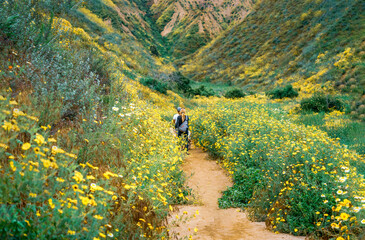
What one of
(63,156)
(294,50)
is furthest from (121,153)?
(294,50)

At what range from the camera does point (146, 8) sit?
109625 mm

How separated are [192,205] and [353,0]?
150ft

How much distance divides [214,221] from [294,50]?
145 feet

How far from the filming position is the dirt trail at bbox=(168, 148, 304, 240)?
4281mm

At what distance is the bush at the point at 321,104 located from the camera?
1639 cm

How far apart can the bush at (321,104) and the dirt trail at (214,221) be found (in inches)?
437

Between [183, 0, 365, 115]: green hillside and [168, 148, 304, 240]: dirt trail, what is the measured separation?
11.1m

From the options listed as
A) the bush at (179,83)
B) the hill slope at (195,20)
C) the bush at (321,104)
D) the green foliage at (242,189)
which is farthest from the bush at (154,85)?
the hill slope at (195,20)

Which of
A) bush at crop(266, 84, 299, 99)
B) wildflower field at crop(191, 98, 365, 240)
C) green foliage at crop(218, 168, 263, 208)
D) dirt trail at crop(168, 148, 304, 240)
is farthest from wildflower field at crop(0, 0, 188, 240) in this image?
bush at crop(266, 84, 299, 99)

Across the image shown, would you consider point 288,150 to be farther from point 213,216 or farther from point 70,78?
point 70,78

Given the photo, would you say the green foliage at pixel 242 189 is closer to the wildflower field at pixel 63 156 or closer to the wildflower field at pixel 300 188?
the wildflower field at pixel 300 188

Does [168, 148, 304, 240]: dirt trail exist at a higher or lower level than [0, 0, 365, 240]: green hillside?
lower

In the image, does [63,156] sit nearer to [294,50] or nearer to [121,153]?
[121,153]

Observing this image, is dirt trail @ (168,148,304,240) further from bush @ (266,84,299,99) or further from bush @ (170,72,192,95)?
bush @ (170,72,192,95)
